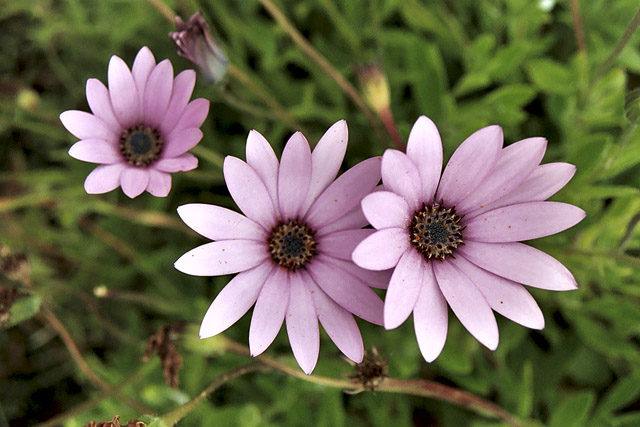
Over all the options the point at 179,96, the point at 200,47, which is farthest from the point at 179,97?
the point at 200,47

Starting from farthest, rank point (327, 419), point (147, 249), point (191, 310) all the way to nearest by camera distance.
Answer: point (147, 249), point (191, 310), point (327, 419)

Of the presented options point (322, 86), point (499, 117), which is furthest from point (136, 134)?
point (499, 117)

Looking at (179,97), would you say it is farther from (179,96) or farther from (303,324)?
(303,324)

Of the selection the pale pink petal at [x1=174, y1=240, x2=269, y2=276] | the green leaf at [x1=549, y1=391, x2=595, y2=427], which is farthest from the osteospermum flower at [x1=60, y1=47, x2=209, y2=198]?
the green leaf at [x1=549, y1=391, x2=595, y2=427]

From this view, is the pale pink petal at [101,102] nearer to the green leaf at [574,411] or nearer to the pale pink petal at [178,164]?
the pale pink petal at [178,164]

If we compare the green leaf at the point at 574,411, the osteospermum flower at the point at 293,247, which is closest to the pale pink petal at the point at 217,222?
the osteospermum flower at the point at 293,247

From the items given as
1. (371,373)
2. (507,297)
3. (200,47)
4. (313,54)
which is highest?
(313,54)

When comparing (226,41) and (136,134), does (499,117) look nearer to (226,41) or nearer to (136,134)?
(136,134)
